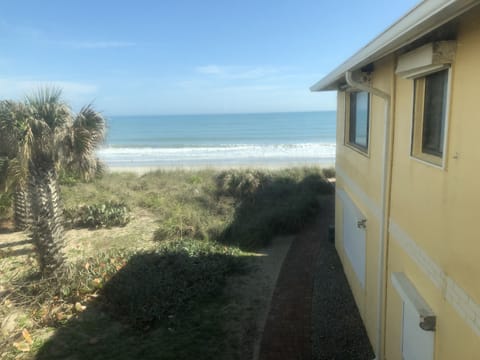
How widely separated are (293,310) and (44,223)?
17.0ft

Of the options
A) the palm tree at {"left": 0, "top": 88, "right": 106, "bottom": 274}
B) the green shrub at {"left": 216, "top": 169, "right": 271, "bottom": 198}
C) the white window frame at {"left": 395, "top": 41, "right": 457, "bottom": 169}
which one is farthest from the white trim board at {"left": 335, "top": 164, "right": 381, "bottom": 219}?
the green shrub at {"left": 216, "top": 169, "right": 271, "bottom": 198}

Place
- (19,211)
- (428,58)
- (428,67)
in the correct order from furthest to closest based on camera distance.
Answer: (19,211)
(428,67)
(428,58)

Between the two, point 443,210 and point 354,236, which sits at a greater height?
point 443,210

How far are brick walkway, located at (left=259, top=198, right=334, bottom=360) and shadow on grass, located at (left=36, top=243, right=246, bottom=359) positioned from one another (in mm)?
809

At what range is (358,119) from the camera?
6.23 metres

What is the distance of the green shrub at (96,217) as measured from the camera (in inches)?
449

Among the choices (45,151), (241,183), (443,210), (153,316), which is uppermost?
(45,151)

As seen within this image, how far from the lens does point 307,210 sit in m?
11.5

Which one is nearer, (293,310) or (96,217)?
(293,310)

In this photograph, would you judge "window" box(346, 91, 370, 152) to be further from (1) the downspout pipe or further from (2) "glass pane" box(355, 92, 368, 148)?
(1) the downspout pipe

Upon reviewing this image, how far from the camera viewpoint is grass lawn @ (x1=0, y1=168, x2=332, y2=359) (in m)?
5.03

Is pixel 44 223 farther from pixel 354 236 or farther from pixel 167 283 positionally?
pixel 354 236

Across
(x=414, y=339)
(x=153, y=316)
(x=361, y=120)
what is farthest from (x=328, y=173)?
(x=414, y=339)

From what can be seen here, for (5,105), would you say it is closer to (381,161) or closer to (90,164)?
(90,164)
